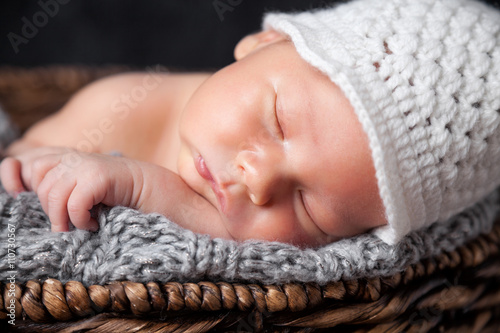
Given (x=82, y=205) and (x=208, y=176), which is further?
(x=208, y=176)

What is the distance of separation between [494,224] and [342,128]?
1.94ft

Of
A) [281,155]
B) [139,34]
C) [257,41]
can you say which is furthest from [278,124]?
[139,34]

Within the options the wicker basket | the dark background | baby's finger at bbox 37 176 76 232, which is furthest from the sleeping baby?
the dark background

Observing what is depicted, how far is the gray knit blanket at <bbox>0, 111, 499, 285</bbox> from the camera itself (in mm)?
837

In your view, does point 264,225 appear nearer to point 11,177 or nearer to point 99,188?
point 99,188

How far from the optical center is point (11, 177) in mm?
1095

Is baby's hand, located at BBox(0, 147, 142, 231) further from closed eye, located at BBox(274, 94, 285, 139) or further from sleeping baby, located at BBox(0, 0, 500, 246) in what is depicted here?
closed eye, located at BBox(274, 94, 285, 139)

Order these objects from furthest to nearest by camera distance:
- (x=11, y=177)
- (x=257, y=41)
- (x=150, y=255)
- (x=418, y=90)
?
(x=257, y=41) < (x=11, y=177) < (x=418, y=90) < (x=150, y=255)

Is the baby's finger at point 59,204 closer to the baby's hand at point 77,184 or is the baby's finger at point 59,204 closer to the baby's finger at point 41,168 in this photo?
the baby's hand at point 77,184

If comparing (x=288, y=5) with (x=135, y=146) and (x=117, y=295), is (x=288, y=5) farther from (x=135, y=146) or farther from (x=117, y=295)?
(x=117, y=295)

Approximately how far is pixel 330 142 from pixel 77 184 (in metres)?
0.49

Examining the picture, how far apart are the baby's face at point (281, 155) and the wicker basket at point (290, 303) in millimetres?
183

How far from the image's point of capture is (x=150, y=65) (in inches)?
100

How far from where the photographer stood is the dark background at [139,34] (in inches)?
96.0
